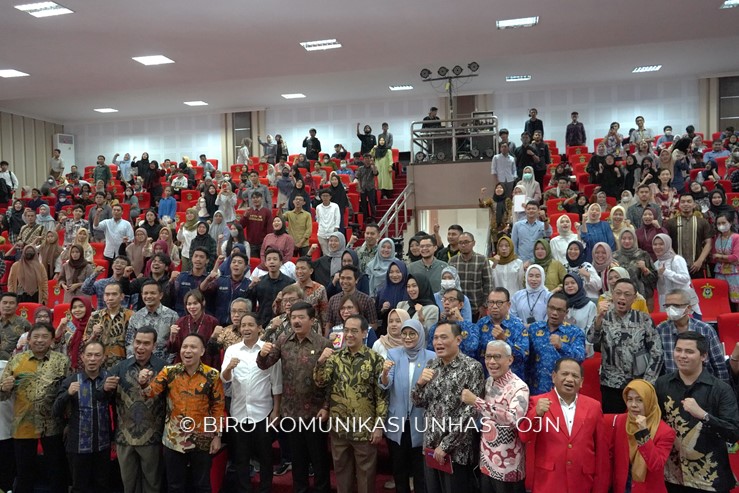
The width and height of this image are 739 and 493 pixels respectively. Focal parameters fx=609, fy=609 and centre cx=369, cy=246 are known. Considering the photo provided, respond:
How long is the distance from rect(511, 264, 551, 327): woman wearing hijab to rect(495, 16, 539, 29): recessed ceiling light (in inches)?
140

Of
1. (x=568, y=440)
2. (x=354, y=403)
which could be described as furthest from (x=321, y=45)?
(x=568, y=440)

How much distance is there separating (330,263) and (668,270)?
308 cm

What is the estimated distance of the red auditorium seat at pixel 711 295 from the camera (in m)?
5.74

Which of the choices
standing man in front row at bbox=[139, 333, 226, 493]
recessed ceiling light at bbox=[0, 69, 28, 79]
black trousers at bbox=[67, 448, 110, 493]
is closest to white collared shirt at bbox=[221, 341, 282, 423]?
standing man in front row at bbox=[139, 333, 226, 493]

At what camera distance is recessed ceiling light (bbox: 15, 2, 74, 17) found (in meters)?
5.93

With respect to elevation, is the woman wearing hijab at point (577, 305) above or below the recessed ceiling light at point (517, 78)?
below

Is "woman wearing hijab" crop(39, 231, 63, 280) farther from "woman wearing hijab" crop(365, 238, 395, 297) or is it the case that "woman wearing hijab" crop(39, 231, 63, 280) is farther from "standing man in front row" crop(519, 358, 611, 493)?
"standing man in front row" crop(519, 358, 611, 493)

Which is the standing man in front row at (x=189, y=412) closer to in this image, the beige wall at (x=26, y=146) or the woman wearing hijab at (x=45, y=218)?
the woman wearing hijab at (x=45, y=218)

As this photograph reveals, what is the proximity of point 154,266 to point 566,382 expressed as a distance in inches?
149

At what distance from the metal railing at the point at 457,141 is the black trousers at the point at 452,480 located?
28.2 feet

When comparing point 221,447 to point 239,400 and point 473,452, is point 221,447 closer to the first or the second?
point 239,400

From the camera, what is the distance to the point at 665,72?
1501 cm

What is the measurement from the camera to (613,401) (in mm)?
3773

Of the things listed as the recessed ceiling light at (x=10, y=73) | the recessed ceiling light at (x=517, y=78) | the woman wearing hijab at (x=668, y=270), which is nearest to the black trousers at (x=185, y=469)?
the woman wearing hijab at (x=668, y=270)
